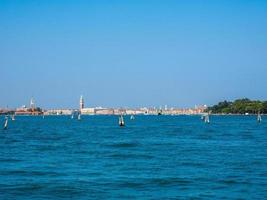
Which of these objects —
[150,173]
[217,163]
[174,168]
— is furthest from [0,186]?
[217,163]

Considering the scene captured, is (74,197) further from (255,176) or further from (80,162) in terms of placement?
(80,162)

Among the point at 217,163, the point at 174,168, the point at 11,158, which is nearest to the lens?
the point at 174,168

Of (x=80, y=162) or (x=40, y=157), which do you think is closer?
(x=80, y=162)

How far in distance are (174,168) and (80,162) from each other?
728cm

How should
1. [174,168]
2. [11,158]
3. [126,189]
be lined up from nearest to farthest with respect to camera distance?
[126,189] → [174,168] → [11,158]

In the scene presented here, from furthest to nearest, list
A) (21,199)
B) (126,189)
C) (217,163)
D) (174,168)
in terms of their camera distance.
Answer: (217,163) < (174,168) < (126,189) < (21,199)

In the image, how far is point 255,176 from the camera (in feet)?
101

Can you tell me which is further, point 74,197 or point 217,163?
point 217,163

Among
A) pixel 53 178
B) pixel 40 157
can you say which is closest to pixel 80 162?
pixel 40 157

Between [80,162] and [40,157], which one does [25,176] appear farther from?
[40,157]

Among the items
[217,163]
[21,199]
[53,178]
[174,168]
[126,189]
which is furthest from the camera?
[217,163]

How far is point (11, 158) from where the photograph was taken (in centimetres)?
4341

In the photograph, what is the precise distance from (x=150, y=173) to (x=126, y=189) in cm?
588

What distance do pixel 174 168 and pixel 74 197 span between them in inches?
450
